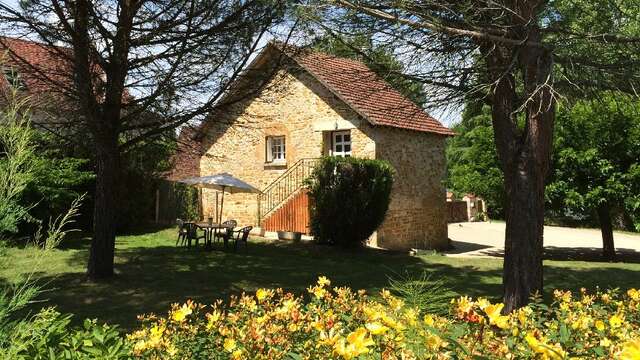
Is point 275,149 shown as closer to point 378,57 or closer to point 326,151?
point 326,151

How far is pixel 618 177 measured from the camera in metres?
14.6

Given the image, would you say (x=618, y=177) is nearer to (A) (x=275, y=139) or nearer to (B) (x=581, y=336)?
(A) (x=275, y=139)

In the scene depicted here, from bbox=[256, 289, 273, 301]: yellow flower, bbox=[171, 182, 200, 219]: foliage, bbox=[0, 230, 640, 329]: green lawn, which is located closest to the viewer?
bbox=[256, 289, 273, 301]: yellow flower

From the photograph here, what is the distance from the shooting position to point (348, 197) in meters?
13.7

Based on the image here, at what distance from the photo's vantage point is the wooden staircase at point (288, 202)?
1559 cm

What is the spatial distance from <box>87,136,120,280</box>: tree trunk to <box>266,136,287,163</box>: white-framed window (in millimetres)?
9214

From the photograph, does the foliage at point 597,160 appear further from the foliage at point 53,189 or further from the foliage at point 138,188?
the foliage at point 53,189

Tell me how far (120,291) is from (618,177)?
43.0 ft

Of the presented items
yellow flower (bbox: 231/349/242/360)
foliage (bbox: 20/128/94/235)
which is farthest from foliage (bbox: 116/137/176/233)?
yellow flower (bbox: 231/349/242/360)

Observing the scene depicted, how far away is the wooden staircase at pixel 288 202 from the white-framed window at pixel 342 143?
0.82 metres

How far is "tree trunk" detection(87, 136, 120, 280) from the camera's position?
873 cm

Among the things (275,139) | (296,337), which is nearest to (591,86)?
(296,337)

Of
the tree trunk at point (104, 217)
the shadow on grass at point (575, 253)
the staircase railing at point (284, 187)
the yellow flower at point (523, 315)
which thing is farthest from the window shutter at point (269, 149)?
the yellow flower at point (523, 315)

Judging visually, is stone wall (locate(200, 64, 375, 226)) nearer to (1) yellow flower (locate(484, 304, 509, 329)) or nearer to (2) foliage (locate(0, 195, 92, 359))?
(2) foliage (locate(0, 195, 92, 359))
